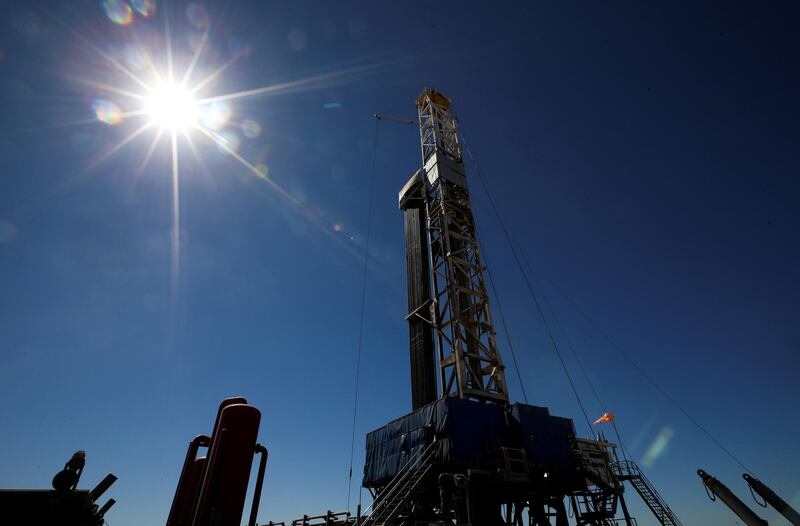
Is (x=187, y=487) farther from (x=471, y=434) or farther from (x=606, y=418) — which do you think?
(x=606, y=418)

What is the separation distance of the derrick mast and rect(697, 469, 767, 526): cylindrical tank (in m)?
9.05

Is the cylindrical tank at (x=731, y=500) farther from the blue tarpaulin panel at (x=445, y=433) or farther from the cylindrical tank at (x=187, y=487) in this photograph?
the cylindrical tank at (x=187, y=487)

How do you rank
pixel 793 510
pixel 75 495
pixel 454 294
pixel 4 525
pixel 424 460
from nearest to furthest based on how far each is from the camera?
pixel 4 525 → pixel 75 495 → pixel 793 510 → pixel 424 460 → pixel 454 294

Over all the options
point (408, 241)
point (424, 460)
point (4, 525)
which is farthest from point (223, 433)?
point (408, 241)

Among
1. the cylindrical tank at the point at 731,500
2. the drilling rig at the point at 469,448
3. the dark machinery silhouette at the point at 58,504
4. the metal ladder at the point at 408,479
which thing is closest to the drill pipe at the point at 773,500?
the cylindrical tank at the point at 731,500

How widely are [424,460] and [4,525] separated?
1397 centimetres

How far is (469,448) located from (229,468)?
12.7m

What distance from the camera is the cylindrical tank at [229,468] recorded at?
652 centimetres

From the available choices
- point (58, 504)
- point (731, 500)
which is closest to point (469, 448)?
point (731, 500)

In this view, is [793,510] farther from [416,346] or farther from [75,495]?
[75,495]

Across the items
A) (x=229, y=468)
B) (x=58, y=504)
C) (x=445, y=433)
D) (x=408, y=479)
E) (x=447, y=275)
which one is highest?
(x=447, y=275)

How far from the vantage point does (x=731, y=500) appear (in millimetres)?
13016

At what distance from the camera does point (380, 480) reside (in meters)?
19.6

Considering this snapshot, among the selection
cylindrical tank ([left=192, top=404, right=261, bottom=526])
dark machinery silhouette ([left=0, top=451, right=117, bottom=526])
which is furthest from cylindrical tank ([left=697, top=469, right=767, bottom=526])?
dark machinery silhouette ([left=0, top=451, right=117, bottom=526])
